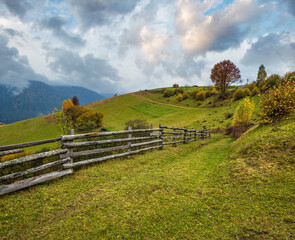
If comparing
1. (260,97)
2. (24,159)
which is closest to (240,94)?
(260,97)

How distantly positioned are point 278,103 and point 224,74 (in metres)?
50.4

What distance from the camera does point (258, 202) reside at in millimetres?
3734

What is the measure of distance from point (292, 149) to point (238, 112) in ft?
59.8

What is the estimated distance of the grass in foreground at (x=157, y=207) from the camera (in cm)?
294

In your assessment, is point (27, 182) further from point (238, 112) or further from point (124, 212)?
point (238, 112)

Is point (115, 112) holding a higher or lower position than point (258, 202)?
higher

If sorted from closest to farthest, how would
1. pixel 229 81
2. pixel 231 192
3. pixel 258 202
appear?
pixel 258 202 → pixel 231 192 → pixel 229 81

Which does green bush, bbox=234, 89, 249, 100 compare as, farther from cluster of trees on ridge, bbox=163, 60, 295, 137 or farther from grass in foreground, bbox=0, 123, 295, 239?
grass in foreground, bbox=0, 123, 295, 239

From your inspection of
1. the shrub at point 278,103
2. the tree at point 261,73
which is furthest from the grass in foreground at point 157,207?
the tree at point 261,73

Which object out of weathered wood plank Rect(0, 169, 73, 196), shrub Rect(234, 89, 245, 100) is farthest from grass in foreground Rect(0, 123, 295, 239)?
shrub Rect(234, 89, 245, 100)

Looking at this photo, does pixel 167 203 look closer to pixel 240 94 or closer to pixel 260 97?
pixel 260 97

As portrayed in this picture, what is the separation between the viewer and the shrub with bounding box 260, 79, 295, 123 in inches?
335

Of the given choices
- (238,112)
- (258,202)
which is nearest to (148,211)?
(258,202)

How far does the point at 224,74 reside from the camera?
5228 centimetres
